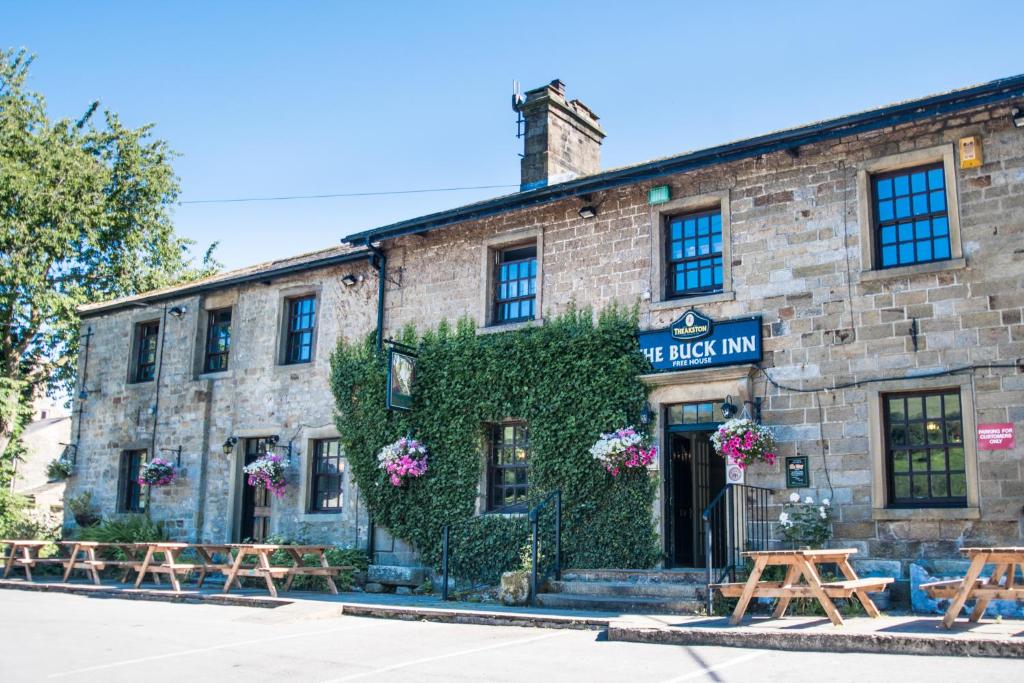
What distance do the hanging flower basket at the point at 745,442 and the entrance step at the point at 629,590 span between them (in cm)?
155

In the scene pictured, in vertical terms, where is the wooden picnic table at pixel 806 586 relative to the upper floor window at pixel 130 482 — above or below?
below

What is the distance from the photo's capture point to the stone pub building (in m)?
10.9

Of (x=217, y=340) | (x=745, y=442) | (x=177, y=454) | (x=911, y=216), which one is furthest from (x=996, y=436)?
(x=177, y=454)

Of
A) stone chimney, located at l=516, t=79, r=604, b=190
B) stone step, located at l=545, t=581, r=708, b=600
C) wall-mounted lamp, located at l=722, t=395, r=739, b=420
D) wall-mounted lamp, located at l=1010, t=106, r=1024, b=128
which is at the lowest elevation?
stone step, located at l=545, t=581, r=708, b=600

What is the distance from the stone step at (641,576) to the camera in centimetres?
1180

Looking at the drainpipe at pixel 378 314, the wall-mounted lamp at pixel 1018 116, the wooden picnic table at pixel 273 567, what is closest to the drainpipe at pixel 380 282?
the drainpipe at pixel 378 314

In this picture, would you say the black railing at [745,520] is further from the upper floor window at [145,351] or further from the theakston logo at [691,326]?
the upper floor window at [145,351]

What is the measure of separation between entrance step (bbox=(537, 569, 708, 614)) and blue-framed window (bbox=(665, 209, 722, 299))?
384 cm

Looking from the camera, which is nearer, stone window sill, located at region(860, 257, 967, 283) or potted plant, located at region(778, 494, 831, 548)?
stone window sill, located at region(860, 257, 967, 283)

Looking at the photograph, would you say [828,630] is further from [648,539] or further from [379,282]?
[379,282]

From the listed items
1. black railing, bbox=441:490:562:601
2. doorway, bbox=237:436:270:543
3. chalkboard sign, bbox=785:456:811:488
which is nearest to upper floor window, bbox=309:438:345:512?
doorway, bbox=237:436:270:543

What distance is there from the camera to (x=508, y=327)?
48.3 ft

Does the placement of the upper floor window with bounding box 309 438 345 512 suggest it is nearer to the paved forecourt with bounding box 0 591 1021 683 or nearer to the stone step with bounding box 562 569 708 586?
the paved forecourt with bounding box 0 591 1021 683

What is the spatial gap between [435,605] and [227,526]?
6610 mm
